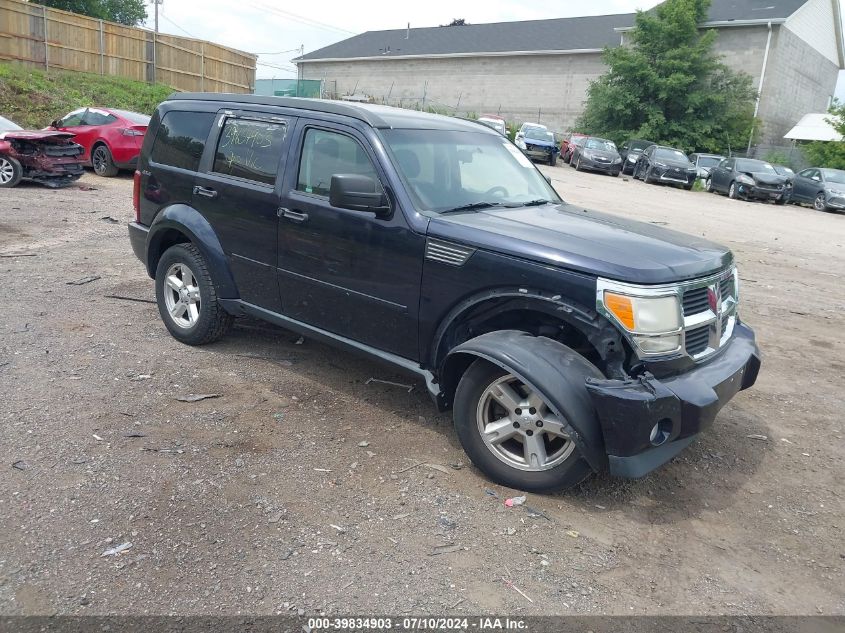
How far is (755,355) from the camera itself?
421cm

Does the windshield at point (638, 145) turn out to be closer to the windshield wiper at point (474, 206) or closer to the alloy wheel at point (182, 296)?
the alloy wheel at point (182, 296)

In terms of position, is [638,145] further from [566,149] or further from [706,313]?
[706,313]

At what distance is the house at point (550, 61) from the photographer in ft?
121

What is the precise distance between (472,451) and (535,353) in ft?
2.32

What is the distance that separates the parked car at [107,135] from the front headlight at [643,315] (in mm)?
14451

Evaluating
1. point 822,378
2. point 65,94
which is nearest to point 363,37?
point 65,94

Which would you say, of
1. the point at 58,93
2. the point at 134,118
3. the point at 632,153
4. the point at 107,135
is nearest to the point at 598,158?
the point at 632,153

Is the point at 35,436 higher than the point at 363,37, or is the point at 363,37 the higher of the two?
the point at 363,37

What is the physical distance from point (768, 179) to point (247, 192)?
22985mm

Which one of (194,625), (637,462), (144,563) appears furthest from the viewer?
(637,462)

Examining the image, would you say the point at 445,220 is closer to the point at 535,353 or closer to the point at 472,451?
the point at 535,353

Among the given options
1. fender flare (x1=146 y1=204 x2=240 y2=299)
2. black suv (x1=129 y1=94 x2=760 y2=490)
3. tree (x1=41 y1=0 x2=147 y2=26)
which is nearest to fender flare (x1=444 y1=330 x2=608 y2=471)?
black suv (x1=129 y1=94 x2=760 y2=490)

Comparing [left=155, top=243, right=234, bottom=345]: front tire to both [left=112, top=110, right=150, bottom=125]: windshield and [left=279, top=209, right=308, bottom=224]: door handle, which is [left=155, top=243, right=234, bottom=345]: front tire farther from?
[left=112, top=110, right=150, bottom=125]: windshield

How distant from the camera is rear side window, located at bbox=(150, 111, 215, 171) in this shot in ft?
18.1
